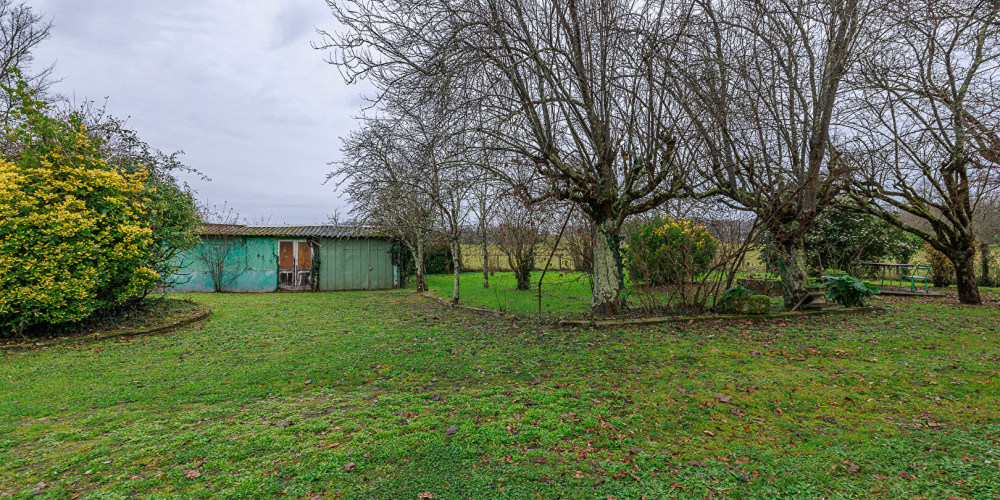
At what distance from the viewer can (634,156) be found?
788 centimetres

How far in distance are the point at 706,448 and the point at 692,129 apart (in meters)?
6.13

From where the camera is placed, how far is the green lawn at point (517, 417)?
8.33 ft

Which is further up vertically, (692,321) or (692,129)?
(692,129)

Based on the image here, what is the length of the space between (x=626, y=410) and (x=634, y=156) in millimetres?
5447

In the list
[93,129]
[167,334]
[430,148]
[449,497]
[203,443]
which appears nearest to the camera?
[449,497]

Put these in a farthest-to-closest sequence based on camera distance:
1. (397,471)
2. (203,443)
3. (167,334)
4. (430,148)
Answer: (167,334)
(430,148)
(203,443)
(397,471)

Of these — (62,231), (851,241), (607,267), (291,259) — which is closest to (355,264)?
(291,259)

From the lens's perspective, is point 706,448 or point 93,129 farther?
point 93,129

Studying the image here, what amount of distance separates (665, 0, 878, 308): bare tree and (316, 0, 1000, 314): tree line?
0.05 metres

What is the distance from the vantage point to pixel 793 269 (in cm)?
877

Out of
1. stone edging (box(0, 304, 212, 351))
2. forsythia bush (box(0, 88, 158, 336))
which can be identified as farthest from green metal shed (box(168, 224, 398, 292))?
forsythia bush (box(0, 88, 158, 336))

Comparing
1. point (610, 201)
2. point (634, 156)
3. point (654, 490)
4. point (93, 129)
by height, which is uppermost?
point (93, 129)

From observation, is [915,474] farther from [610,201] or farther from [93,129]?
[93,129]

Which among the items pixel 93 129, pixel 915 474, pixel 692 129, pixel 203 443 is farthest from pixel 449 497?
pixel 93 129
